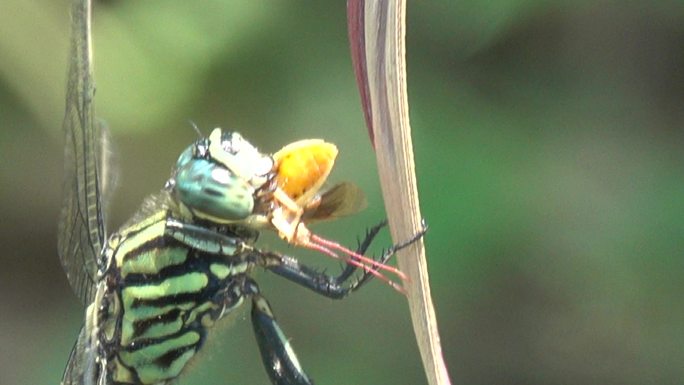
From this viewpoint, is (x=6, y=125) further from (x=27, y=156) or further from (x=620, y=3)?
(x=620, y=3)

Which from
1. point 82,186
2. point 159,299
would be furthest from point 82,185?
point 159,299

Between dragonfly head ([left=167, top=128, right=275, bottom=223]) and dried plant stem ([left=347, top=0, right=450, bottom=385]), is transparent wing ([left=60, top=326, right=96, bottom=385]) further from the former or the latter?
dried plant stem ([left=347, top=0, right=450, bottom=385])

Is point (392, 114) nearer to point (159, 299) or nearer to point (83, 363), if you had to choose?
point (159, 299)

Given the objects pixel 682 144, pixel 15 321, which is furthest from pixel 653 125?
→ pixel 15 321

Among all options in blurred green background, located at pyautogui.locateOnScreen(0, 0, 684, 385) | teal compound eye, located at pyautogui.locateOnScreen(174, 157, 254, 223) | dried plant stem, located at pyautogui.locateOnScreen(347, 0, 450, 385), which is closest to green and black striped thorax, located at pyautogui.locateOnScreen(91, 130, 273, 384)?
teal compound eye, located at pyautogui.locateOnScreen(174, 157, 254, 223)

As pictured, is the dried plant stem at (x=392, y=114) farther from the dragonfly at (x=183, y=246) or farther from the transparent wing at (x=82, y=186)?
the transparent wing at (x=82, y=186)

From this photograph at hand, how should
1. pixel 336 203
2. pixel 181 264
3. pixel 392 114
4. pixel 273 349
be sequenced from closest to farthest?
pixel 392 114 < pixel 336 203 < pixel 181 264 < pixel 273 349
